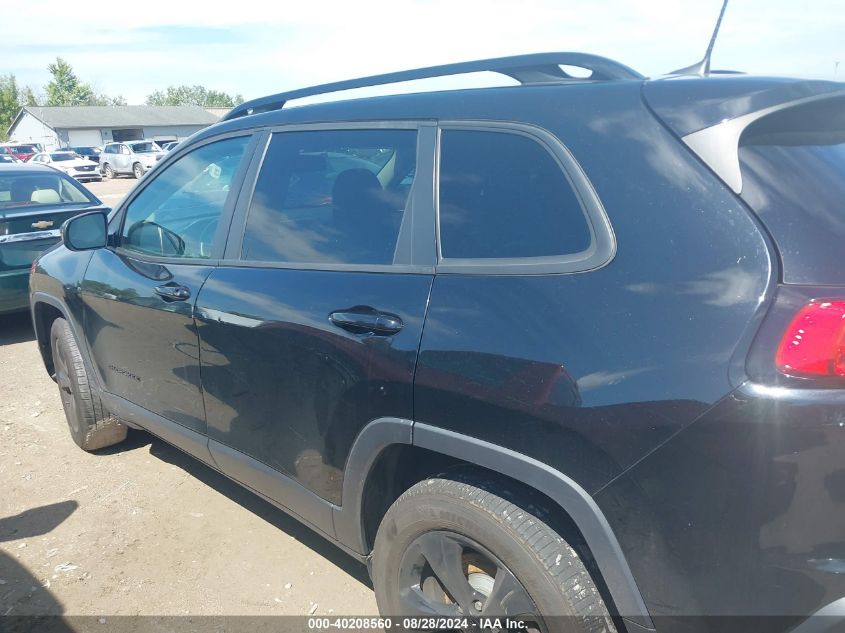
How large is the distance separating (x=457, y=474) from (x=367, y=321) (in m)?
0.54

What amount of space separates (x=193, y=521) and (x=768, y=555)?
2.77 m

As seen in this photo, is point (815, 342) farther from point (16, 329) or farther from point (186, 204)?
point (16, 329)

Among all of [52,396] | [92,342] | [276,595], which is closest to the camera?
[276,595]

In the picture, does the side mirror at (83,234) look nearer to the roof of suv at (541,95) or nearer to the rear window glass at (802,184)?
the roof of suv at (541,95)

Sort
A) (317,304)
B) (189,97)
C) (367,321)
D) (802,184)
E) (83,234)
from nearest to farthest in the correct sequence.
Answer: (802,184), (367,321), (317,304), (83,234), (189,97)

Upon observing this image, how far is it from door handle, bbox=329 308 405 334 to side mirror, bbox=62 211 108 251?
1.95 m

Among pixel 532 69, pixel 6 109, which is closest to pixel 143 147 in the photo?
pixel 532 69

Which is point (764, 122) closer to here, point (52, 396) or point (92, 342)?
point (92, 342)

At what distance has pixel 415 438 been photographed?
6.69ft

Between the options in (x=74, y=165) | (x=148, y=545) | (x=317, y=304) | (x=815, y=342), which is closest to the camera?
(x=815, y=342)

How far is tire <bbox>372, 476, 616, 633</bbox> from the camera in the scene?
1758 mm

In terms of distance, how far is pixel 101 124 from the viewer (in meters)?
60.9

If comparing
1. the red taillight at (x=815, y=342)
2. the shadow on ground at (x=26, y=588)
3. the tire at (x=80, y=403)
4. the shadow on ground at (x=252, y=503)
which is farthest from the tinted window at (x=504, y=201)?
the tire at (x=80, y=403)

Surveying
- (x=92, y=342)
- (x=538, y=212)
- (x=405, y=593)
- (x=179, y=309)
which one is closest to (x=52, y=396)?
(x=92, y=342)
